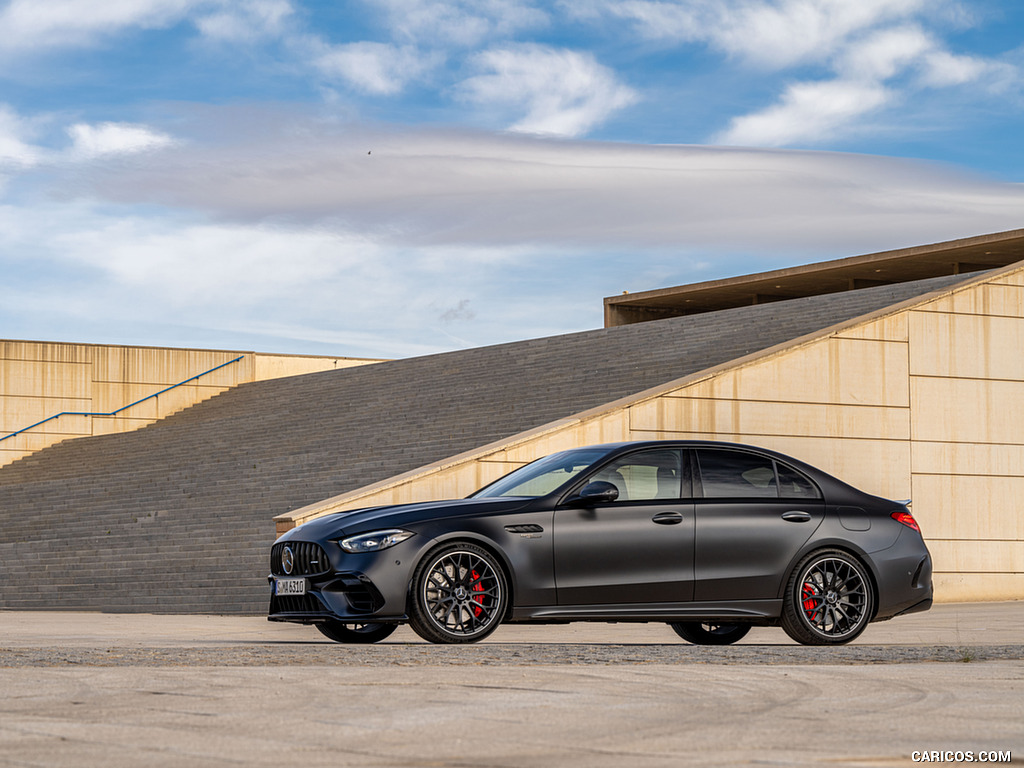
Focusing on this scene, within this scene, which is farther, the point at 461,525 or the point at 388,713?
the point at 461,525

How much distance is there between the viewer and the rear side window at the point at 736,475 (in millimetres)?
11188

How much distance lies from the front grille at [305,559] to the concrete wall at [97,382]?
30380 mm

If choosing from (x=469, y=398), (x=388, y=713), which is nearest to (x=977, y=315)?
(x=469, y=398)

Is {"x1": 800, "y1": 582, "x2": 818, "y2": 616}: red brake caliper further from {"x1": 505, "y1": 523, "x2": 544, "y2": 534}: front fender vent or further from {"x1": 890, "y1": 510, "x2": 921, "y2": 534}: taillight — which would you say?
{"x1": 505, "y1": 523, "x2": 544, "y2": 534}: front fender vent

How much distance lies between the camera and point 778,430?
22750 millimetres

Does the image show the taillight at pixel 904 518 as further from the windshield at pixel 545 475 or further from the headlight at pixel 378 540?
the headlight at pixel 378 540

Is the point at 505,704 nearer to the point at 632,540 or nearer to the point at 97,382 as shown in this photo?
the point at 632,540

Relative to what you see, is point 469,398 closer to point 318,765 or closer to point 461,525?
point 461,525

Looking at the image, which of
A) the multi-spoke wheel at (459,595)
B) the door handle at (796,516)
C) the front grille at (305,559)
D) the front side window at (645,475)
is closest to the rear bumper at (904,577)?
the door handle at (796,516)

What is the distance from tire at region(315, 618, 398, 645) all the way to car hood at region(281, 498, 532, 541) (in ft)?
2.85

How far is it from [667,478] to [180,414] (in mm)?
31314

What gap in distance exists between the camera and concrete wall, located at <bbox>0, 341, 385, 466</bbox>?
39.8 metres

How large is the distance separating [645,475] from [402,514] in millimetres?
1867

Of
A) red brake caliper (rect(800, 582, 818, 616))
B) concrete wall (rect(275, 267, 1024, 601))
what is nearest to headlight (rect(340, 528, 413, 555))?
red brake caliper (rect(800, 582, 818, 616))
